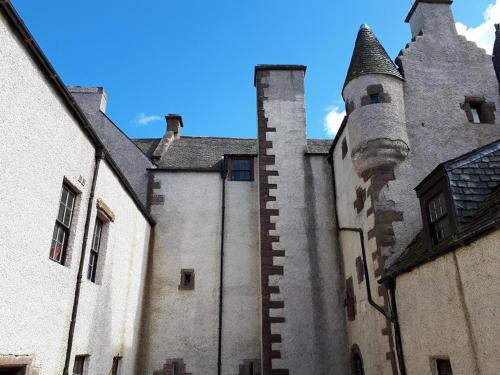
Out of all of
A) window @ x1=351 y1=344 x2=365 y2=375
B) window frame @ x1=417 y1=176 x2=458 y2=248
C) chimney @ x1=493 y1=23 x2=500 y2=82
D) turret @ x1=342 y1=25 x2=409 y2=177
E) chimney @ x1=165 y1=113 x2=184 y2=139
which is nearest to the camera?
window frame @ x1=417 y1=176 x2=458 y2=248

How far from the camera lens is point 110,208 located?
33.3 feet

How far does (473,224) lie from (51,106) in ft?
24.4

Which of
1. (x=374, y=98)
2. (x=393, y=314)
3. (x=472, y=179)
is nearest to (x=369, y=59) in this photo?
(x=374, y=98)

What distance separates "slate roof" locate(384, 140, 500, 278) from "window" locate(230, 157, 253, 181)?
25.9 ft

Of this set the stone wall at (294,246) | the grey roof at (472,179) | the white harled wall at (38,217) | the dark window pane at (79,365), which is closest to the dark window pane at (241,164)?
the stone wall at (294,246)

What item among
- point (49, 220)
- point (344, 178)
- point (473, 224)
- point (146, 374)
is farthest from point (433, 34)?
point (146, 374)

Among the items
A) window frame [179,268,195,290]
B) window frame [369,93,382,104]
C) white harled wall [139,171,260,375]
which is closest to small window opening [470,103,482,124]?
window frame [369,93,382,104]

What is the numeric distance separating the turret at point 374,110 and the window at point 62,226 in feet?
25.0

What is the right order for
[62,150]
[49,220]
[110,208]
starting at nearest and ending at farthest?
1. [49,220]
2. [62,150]
3. [110,208]

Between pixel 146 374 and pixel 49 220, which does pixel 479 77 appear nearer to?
pixel 49 220

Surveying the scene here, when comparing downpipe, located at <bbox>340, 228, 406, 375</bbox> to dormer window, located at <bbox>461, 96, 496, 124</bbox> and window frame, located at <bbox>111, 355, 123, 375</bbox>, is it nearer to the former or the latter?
dormer window, located at <bbox>461, 96, 496, 124</bbox>

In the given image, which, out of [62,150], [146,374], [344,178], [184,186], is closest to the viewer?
[62,150]

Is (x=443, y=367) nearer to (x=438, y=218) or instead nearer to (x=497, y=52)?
(x=438, y=218)

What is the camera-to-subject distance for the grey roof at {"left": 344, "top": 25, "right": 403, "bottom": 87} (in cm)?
1273
